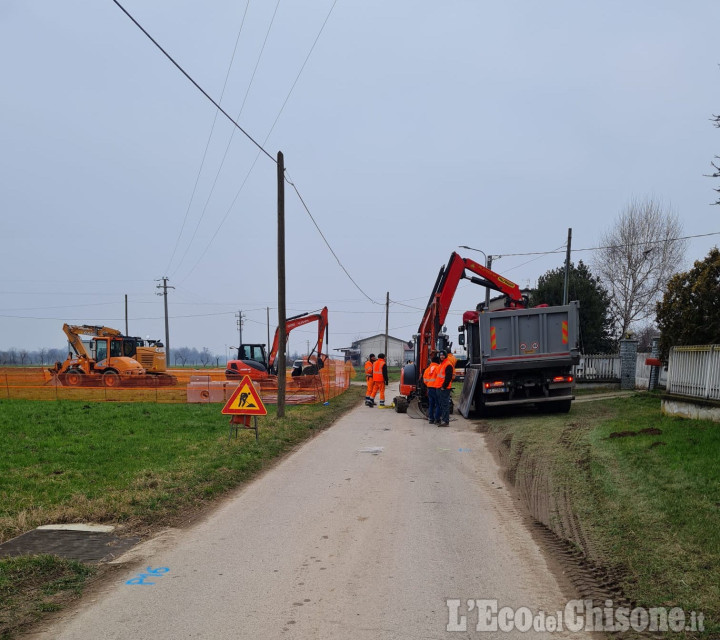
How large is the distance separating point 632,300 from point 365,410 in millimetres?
23165

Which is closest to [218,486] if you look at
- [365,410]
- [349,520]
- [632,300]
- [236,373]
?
[349,520]

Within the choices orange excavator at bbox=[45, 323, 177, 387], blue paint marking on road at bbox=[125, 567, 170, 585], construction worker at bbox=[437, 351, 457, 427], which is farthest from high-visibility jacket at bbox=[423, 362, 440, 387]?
orange excavator at bbox=[45, 323, 177, 387]

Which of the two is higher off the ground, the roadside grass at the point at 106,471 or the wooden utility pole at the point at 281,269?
the wooden utility pole at the point at 281,269

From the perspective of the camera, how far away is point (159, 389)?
83.1 feet

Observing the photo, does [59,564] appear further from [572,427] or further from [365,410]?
[365,410]

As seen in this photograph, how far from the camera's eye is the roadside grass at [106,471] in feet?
18.3

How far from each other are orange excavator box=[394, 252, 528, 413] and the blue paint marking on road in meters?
12.7

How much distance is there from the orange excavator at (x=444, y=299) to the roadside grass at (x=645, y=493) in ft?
17.9

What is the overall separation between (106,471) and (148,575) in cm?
507

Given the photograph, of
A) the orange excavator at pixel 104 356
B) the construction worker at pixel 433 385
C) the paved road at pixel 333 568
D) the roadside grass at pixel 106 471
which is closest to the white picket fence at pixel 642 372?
the construction worker at pixel 433 385

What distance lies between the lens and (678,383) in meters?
14.2

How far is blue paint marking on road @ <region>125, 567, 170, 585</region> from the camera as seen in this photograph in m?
5.40

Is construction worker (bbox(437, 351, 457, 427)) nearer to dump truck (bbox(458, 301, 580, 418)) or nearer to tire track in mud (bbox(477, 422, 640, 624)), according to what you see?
dump truck (bbox(458, 301, 580, 418))

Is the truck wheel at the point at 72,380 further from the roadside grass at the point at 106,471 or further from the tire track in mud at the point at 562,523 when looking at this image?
the tire track in mud at the point at 562,523
